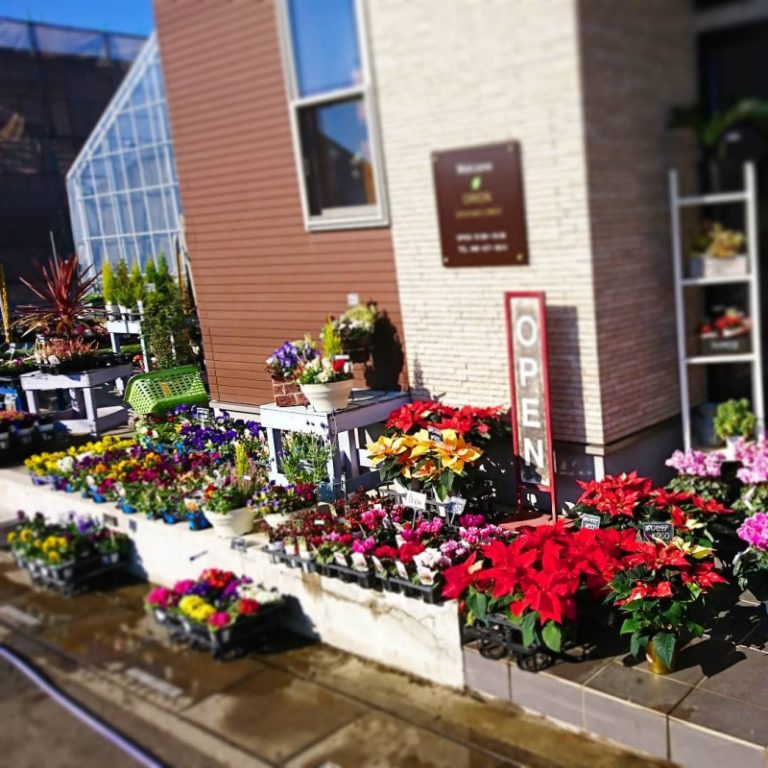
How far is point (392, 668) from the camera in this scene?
5.84 metres

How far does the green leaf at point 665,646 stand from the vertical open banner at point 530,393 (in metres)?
2.01

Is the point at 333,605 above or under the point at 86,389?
under

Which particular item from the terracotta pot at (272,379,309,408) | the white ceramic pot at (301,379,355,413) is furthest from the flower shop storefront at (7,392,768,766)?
the white ceramic pot at (301,379,355,413)

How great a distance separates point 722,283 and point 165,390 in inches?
283

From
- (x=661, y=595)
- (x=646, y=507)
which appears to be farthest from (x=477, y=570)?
(x=646, y=507)

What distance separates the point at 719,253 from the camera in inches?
233

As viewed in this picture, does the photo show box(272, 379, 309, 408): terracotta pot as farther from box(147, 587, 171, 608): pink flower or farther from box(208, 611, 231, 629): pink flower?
box(208, 611, 231, 629): pink flower

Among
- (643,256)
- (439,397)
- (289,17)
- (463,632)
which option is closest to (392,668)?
(463,632)

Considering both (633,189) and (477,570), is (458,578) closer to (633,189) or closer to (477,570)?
(477,570)

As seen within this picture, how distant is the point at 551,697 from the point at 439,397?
3465 mm

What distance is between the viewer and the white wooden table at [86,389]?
1133cm

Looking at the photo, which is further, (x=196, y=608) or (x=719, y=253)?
(x=196, y=608)

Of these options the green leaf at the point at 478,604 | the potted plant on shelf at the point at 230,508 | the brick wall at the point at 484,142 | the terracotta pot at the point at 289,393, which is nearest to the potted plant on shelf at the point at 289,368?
the terracotta pot at the point at 289,393

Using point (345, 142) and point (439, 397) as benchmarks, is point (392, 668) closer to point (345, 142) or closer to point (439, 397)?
point (439, 397)
